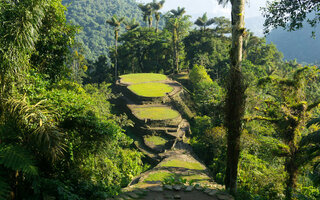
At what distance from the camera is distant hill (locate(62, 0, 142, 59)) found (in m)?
74.1

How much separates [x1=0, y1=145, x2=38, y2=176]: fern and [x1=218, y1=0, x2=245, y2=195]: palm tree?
12.9 feet

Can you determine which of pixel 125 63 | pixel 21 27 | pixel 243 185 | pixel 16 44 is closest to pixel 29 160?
pixel 16 44

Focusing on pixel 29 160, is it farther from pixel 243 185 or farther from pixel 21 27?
pixel 243 185

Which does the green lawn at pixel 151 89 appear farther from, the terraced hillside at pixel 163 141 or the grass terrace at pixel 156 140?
the grass terrace at pixel 156 140

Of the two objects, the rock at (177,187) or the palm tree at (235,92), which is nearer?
the palm tree at (235,92)

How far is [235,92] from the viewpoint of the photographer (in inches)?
205

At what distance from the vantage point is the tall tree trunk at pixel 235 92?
5.17 m

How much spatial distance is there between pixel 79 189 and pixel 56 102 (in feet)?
6.03

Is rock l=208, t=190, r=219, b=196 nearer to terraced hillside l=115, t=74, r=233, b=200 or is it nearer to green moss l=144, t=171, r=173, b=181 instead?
terraced hillside l=115, t=74, r=233, b=200

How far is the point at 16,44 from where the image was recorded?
4.21 m

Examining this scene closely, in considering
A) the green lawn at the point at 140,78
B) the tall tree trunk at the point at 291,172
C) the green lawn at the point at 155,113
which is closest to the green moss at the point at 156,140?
the green lawn at the point at 155,113

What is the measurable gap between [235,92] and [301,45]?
12839 cm

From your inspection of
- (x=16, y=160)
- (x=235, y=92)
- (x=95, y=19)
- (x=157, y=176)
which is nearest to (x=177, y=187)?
(x=235, y=92)

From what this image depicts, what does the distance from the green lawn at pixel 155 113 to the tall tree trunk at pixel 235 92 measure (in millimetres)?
13076
